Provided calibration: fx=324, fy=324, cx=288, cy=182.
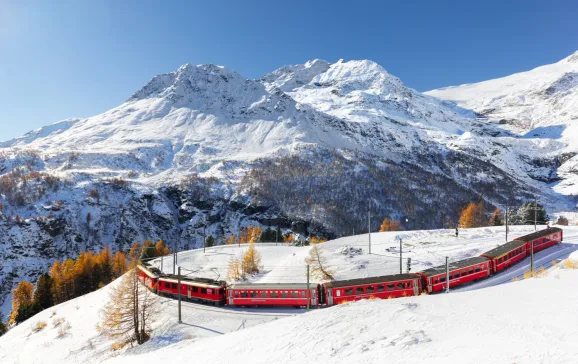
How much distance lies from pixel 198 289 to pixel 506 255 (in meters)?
39.9

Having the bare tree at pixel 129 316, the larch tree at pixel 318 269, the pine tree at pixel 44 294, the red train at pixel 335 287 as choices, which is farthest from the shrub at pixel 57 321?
the larch tree at pixel 318 269

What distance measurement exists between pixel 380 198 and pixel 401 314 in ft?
614

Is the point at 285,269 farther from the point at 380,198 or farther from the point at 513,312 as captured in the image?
the point at 380,198

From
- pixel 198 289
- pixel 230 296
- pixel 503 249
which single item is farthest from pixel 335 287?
pixel 503 249

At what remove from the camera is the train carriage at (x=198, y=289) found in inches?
1496

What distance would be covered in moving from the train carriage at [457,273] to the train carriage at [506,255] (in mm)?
1243

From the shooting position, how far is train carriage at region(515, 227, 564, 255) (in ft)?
156

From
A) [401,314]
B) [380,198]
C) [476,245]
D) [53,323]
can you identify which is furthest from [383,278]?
[380,198]

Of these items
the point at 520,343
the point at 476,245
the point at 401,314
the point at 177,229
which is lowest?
the point at 177,229

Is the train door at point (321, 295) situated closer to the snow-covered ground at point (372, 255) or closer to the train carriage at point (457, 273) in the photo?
the train carriage at point (457, 273)

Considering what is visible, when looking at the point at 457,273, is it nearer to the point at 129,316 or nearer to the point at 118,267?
the point at 129,316

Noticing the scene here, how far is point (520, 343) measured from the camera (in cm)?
1087

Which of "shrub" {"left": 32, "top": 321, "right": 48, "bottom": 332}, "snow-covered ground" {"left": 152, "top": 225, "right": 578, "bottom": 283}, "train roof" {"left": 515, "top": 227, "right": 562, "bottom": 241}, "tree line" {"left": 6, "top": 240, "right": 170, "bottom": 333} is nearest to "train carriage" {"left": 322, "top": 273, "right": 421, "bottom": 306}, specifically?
"snow-covered ground" {"left": 152, "top": 225, "right": 578, "bottom": 283}

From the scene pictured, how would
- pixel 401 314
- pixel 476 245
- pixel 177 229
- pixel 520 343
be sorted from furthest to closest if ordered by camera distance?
pixel 177 229 → pixel 476 245 → pixel 401 314 → pixel 520 343
